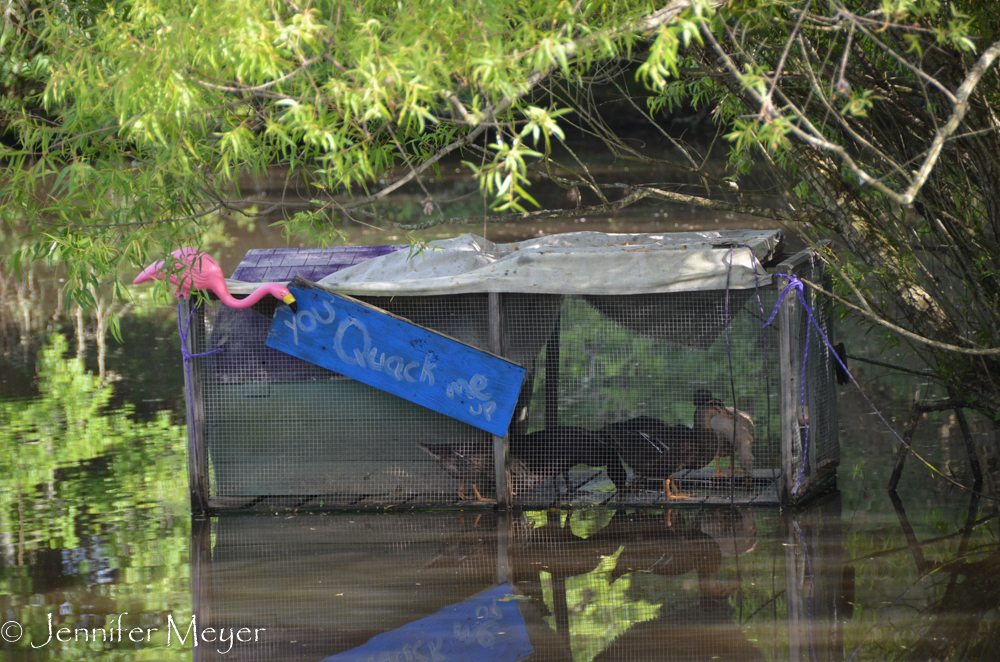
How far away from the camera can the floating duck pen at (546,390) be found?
6141mm

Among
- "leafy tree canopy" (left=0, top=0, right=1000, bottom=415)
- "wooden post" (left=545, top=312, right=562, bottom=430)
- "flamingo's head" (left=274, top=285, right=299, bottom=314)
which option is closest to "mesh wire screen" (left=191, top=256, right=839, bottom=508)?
"wooden post" (left=545, top=312, right=562, bottom=430)

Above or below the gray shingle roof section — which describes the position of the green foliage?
above

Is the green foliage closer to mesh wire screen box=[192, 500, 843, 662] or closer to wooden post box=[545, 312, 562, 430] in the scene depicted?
wooden post box=[545, 312, 562, 430]

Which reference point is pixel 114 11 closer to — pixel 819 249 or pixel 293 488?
pixel 293 488

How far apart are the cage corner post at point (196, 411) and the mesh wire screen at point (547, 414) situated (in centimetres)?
2

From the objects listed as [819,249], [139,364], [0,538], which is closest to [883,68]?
[819,249]

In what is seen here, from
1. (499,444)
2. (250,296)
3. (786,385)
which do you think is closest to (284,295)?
(250,296)

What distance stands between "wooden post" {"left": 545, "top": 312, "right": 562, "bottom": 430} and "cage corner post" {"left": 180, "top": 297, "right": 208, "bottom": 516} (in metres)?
2.05

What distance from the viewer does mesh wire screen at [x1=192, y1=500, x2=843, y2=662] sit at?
188 inches

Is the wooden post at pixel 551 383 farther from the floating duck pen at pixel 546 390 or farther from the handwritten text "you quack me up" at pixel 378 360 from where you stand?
the handwritten text "you quack me up" at pixel 378 360

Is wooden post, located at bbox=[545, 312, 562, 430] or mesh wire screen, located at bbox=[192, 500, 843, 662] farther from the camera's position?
wooden post, located at bbox=[545, 312, 562, 430]

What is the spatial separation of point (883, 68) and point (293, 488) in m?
4.21

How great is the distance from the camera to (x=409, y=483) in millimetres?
6477

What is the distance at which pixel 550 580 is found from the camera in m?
5.48
